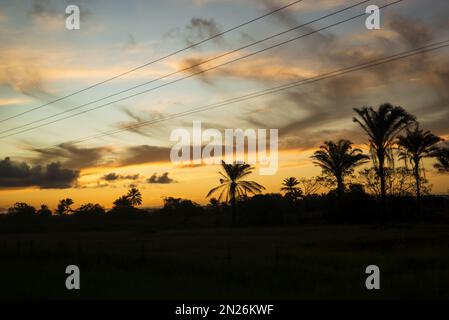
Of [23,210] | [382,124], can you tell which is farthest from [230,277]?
[23,210]

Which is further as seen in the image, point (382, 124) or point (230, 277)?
point (382, 124)

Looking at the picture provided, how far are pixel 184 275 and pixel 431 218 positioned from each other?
43.5m

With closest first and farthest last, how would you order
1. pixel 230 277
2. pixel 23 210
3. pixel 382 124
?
pixel 230 277
pixel 382 124
pixel 23 210

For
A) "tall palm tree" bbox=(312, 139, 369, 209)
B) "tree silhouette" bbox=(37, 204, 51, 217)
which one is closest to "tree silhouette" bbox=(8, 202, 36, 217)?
"tree silhouette" bbox=(37, 204, 51, 217)

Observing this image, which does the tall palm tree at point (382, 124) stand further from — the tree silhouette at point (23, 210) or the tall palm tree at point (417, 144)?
the tree silhouette at point (23, 210)

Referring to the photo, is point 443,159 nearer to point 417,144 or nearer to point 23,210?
point 417,144

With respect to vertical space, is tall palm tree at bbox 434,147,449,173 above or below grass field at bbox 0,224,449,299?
above

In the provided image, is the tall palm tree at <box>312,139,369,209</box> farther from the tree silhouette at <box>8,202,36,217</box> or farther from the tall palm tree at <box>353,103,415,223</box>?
the tree silhouette at <box>8,202,36,217</box>

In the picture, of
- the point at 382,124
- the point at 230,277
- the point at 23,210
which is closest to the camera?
the point at 230,277

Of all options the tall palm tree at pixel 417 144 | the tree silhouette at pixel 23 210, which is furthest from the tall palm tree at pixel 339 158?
the tree silhouette at pixel 23 210

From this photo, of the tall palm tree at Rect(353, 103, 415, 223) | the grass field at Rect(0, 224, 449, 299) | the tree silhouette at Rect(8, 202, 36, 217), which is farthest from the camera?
the tree silhouette at Rect(8, 202, 36, 217)
